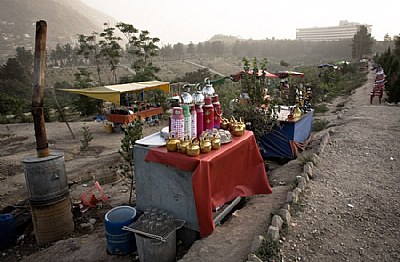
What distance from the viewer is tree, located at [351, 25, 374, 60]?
37.5 m

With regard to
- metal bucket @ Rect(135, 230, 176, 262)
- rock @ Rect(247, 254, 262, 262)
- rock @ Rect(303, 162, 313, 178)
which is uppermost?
rock @ Rect(303, 162, 313, 178)

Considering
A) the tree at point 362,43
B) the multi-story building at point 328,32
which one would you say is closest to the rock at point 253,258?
the tree at point 362,43

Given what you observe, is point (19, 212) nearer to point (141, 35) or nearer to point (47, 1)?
point (141, 35)

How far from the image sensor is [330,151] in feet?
17.6

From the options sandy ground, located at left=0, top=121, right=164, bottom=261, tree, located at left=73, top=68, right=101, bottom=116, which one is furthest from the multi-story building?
sandy ground, located at left=0, top=121, right=164, bottom=261

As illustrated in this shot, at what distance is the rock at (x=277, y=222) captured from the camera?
9.43 ft

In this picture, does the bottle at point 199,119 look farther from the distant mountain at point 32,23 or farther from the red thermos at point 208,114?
the distant mountain at point 32,23

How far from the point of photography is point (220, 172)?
3.15 meters

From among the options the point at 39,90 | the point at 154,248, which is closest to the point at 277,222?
the point at 154,248

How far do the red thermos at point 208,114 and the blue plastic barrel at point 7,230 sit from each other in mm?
3043

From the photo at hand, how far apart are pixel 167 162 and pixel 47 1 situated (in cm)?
14275

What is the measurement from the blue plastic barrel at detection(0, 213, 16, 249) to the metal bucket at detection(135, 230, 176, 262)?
235 centimetres

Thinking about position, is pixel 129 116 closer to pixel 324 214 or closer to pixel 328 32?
pixel 324 214

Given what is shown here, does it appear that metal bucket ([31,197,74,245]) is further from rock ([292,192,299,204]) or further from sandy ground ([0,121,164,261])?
rock ([292,192,299,204])
